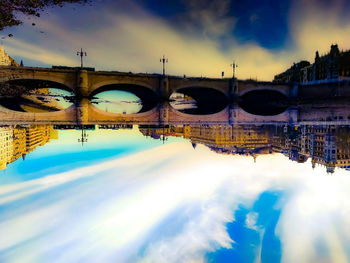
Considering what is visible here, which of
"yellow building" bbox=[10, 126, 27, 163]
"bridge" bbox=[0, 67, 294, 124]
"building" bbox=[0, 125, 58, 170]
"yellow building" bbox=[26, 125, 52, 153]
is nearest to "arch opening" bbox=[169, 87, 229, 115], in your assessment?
"bridge" bbox=[0, 67, 294, 124]

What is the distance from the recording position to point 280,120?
35656 millimetres

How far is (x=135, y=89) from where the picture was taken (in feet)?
107

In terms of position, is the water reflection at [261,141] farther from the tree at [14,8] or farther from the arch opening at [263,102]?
the tree at [14,8]

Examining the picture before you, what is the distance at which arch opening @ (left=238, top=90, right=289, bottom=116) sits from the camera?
3847 cm

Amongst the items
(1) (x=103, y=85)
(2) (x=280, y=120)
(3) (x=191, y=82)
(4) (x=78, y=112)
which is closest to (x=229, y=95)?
(3) (x=191, y=82)

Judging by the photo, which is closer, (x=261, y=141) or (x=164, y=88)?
(x=164, y=88)

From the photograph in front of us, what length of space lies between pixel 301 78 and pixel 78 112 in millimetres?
67168

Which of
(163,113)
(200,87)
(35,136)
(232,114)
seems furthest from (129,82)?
(35,136)

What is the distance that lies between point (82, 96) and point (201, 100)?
66.9 ft

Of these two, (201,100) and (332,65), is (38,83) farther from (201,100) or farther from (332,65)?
(332,65)

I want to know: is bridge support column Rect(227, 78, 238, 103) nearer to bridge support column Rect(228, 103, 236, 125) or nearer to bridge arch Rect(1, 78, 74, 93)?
bridge support column Rect(228, 103, 236, 125)

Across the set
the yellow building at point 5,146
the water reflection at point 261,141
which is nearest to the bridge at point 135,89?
the water reflection at point 261,141

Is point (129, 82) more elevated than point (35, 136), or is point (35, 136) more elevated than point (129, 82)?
point (129, 82)

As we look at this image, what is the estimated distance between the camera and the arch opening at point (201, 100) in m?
34.9
